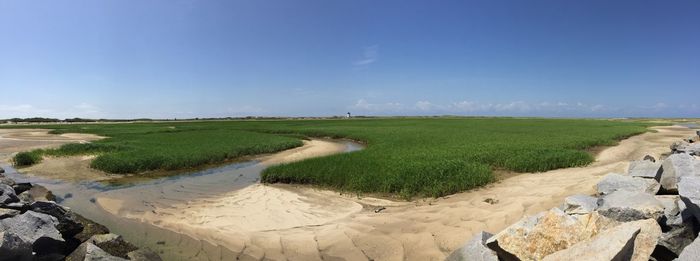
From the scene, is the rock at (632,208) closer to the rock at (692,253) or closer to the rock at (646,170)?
the rock at (692,253)

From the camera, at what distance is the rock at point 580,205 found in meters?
6.43

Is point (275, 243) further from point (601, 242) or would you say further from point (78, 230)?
point (601, 242)

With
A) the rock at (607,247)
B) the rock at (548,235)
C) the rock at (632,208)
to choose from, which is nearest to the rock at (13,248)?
the rock at (548,235)

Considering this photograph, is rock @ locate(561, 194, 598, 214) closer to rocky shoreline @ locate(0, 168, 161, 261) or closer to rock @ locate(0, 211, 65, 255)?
rocky shoreline @ locate(0, 168, 161, 261)

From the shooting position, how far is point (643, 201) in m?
5.95

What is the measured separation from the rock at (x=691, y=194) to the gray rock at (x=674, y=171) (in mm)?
1615

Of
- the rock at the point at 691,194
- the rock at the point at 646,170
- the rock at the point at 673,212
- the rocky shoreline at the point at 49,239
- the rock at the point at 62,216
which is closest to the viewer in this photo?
the rock at the point at 691,194

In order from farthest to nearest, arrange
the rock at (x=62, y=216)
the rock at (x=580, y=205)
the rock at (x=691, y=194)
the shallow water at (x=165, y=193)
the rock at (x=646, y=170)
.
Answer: the rock at (x=646, y=170) < the shallow water at (x=165, y=193) < the rock at (x=62, y=216) < the rock at (x=580, y=205) < the rock at (x=691, y=194)

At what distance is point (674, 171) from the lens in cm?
702

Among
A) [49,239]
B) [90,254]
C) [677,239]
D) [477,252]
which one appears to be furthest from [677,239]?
[49,239]

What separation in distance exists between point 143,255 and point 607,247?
7.80 meters

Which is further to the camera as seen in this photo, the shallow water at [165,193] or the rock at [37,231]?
the shallow water at [165,193]

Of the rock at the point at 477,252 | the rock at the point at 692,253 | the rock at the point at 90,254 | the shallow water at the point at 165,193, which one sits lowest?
the shallow water at the point at 165,193

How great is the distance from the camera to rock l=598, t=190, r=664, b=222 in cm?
567
